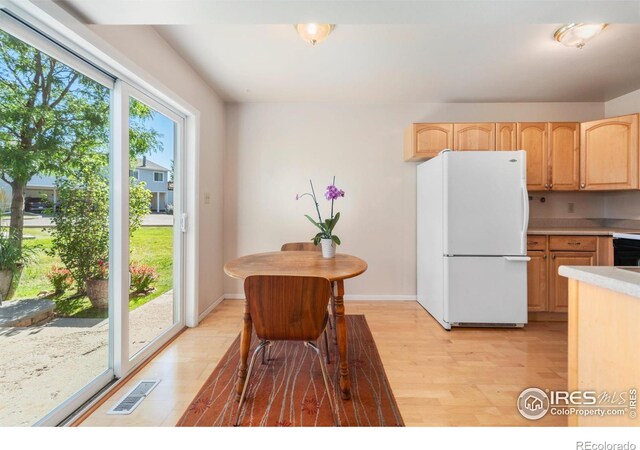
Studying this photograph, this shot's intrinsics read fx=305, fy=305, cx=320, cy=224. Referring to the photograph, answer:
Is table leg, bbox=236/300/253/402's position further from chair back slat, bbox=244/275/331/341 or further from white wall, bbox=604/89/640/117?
white wall, bbox=604/89/640/117

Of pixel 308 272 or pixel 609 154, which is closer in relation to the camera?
pixel 308 272

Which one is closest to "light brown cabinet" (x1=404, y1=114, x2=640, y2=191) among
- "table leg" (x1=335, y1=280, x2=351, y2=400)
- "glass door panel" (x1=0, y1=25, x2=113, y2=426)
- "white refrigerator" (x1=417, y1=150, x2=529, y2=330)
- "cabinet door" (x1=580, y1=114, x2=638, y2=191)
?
"cabinet door" (x1=580, y1=114, x2=638, y2=191)

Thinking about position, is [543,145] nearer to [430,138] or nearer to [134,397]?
[430,138]

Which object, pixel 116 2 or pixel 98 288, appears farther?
pixel 98 288

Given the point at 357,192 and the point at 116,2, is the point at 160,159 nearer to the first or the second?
the point at 116,2

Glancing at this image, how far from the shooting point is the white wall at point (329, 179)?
373 centimetres

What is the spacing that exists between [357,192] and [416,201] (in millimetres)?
729

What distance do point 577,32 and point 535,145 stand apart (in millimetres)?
1340

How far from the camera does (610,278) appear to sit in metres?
0.99

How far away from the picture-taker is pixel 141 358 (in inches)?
86.4

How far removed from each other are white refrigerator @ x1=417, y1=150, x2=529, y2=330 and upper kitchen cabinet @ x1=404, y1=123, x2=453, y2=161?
0.49 meters

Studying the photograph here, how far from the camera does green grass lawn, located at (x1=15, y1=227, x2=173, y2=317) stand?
147cm

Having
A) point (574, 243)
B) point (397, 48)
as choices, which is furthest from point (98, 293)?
point (574, 243)
